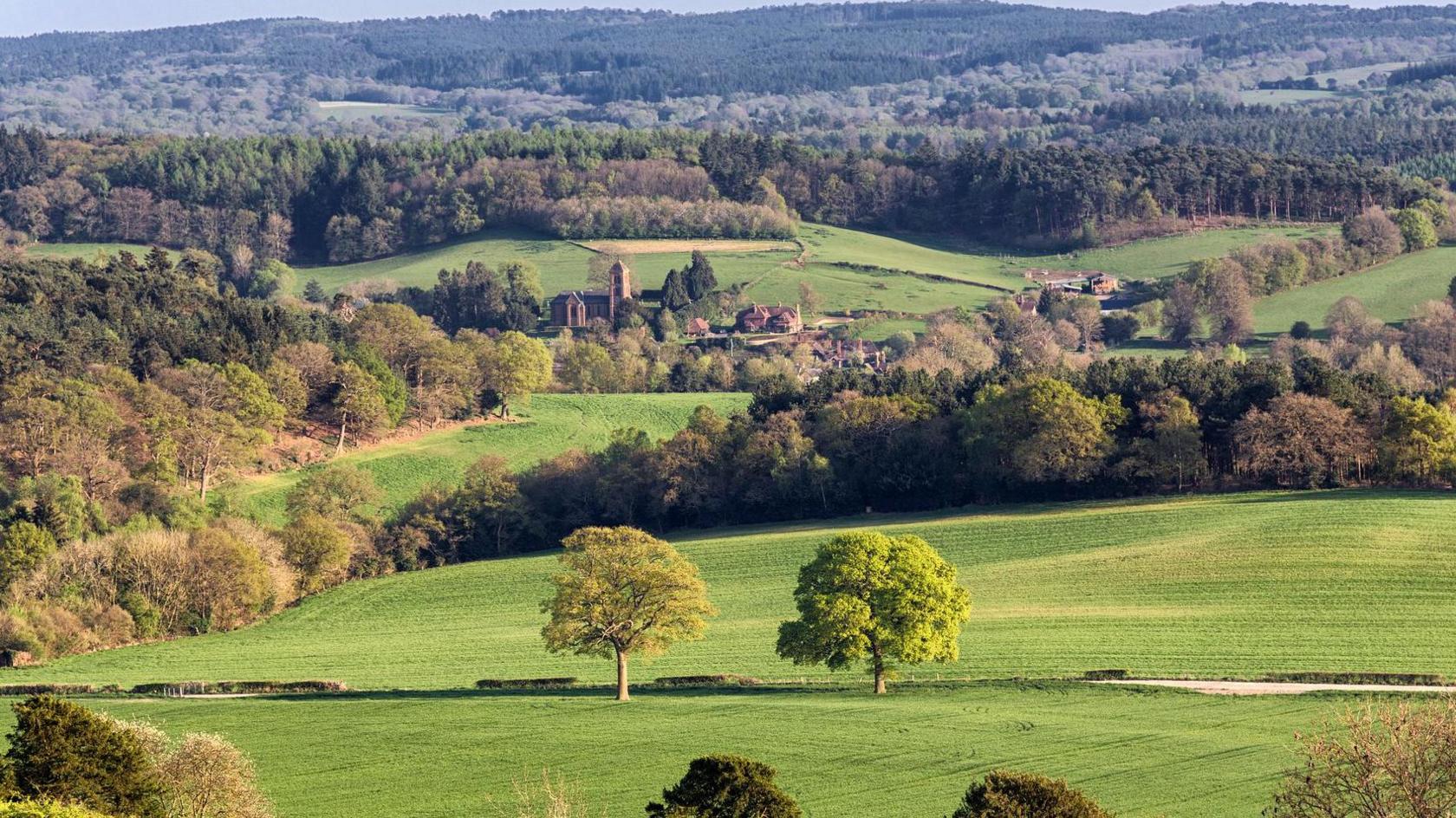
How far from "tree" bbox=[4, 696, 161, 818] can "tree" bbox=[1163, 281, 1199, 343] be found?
124 metres

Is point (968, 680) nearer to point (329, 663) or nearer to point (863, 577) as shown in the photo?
point (863, 577)

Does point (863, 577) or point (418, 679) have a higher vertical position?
point (863, 577)

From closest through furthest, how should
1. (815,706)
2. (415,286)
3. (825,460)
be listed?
(815,706) < (825,460) < (415,286)

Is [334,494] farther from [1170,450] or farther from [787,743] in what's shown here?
[787,743]

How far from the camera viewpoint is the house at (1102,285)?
181500 millimetres

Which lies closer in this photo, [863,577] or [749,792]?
[749,792]

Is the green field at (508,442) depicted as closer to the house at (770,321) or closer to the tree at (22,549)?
the tree at (22,549)

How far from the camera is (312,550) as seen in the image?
96.6m

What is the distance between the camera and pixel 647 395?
140 meters

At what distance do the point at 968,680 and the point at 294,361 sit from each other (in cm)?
6161

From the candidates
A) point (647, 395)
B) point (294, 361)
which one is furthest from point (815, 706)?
point (647, 395)

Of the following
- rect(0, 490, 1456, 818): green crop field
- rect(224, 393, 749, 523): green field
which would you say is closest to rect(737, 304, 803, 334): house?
rect(224, 393, 749, 523): green field

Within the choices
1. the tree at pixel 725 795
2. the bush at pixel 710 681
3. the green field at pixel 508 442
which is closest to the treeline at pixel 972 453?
the green field at pixel 508 442

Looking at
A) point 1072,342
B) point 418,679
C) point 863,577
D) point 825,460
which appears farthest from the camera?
point 1072,342
